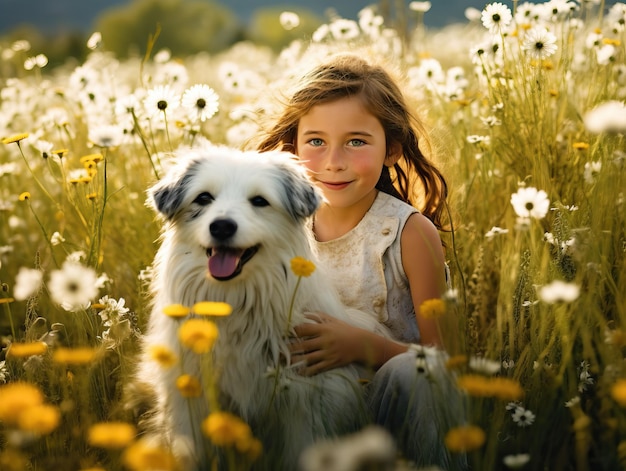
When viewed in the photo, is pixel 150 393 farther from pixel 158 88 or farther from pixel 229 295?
pixel 158 88

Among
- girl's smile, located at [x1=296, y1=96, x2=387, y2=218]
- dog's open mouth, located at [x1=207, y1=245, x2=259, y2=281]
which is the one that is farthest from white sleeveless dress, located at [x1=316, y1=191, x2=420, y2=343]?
dog's open mouth, located at [x1=207, y1=245, x2=259, y2=281]

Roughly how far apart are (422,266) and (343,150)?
0.67 meters

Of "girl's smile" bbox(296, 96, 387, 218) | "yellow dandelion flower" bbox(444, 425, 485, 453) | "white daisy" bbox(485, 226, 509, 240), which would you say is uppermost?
"girl's smile" bbox(296, 96, 387, 218)

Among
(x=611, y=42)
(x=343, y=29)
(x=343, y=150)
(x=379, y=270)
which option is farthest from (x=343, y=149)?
(x=343, y=29)

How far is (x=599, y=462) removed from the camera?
73.2 inches

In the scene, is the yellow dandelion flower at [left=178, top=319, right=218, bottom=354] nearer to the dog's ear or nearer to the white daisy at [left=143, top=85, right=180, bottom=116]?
the dog's ear

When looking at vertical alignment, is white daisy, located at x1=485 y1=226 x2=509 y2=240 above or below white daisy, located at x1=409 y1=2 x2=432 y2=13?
below

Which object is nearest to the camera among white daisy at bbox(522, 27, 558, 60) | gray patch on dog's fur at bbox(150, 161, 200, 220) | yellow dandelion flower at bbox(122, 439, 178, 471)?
yellow dandelion flower at bbox(122, 439, 178, 471)

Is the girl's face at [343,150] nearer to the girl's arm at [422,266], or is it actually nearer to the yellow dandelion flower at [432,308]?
the girl's arm at [422,266]

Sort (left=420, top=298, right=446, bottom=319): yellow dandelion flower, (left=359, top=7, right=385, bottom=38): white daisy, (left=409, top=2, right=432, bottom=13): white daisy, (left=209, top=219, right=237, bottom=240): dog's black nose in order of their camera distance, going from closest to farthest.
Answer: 1. (left=420, top=298, right=446, bottom=319): yellow dandelion flower
2. (left=209, top=219, right=237, bottom=240): dog's black nose
3. (left=409, top=2, right=432, bottom=13): white daisy
4. (left=359, top=7, right=385, bottom=38): white daisy

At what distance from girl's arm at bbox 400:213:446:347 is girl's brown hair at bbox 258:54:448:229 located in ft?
1.68

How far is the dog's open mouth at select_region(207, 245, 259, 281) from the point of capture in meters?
2.29

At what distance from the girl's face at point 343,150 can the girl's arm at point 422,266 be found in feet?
1.03

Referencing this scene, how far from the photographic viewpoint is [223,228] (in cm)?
220
